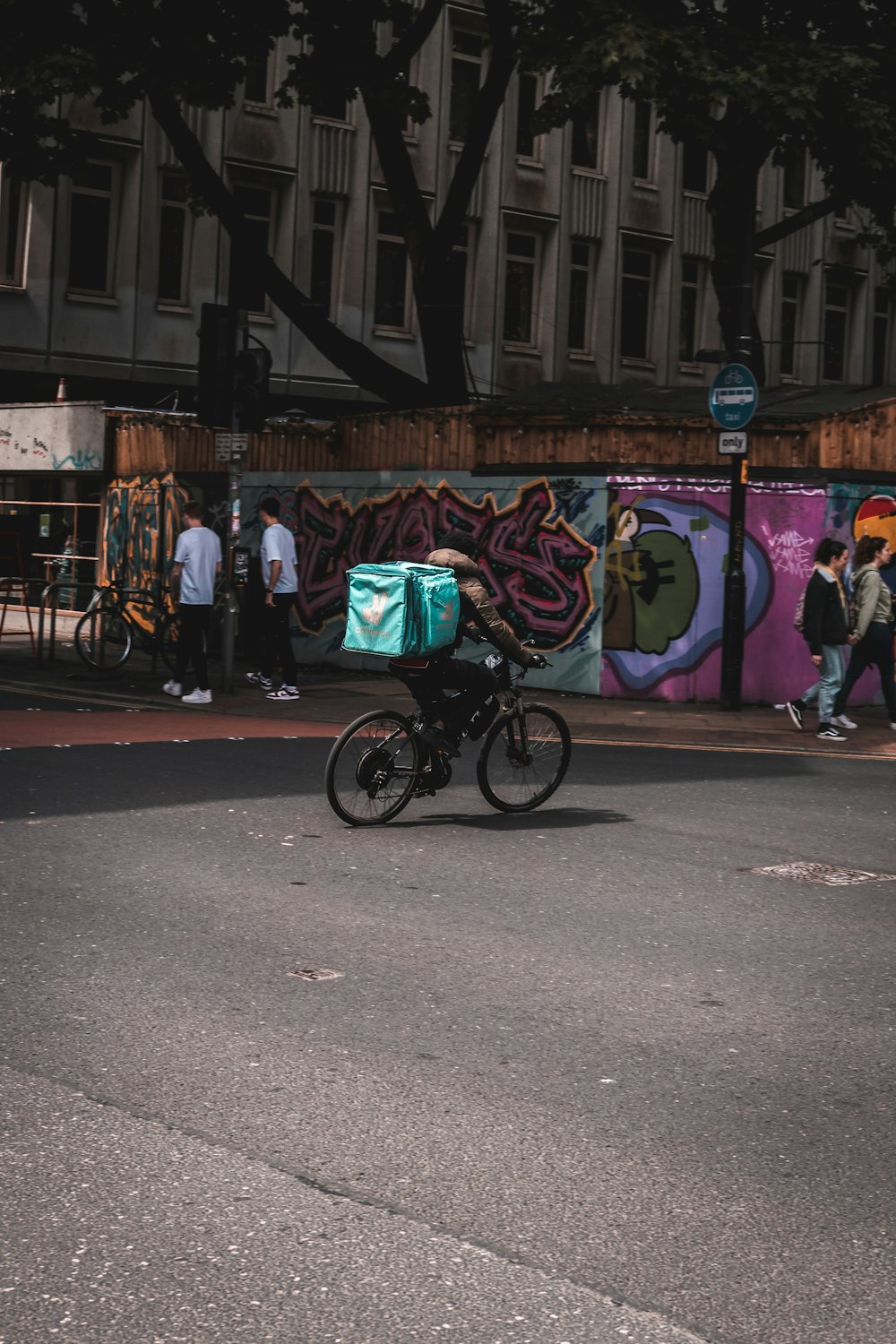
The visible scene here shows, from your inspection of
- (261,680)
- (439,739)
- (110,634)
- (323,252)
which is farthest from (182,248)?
(439,739)

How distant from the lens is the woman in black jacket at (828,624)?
1522 cm

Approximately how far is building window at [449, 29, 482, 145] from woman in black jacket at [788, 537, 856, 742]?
74.8 feet

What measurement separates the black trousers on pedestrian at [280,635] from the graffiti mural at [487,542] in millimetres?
1987

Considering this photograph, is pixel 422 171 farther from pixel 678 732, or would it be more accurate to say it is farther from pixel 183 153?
pixel 678 732

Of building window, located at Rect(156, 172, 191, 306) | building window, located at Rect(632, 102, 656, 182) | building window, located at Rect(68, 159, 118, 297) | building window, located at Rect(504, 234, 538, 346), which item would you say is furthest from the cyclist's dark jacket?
building window, located at Rect(632, 102, 656, 182)

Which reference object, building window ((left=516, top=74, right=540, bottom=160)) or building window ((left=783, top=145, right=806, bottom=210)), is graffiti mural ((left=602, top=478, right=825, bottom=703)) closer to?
building window ((left=516, top=74, right=540, bottom=160))

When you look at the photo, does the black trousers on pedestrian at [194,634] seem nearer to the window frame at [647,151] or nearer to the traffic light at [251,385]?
the traffic light at [251,385]

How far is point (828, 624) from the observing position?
50.0ft

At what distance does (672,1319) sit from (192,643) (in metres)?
13.9

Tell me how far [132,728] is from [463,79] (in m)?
25.1

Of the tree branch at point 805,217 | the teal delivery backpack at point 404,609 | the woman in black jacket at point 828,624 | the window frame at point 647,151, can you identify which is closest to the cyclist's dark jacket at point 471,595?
the teal delivery backpack at point 404,609

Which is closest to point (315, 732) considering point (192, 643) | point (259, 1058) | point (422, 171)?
point (192, 643)

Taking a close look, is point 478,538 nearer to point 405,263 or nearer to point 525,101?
point 405,263

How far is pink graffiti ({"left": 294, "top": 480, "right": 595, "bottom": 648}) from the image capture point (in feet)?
60.8
